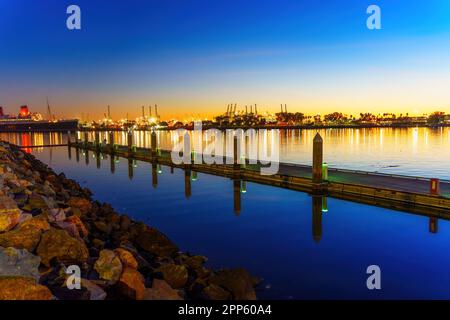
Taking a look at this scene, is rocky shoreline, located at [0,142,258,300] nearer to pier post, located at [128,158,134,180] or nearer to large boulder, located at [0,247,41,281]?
large boulder, located at [0,247,41,281]

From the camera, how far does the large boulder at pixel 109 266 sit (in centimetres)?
812

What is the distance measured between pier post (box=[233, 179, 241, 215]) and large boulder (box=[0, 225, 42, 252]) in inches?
432

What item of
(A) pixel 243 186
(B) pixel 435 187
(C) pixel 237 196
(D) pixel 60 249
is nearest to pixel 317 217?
(B) pixel 435 187

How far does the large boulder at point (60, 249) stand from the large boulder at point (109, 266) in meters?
0.68

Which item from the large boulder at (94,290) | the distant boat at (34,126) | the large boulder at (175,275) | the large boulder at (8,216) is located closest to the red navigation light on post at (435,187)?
the large boulder at (175,275)

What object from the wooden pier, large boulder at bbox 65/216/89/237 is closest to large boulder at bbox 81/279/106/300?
large boulder at bbox 65/216/89/237

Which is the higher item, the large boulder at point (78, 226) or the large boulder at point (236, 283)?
the large boulder at point (78, 226)

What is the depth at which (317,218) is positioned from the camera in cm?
1716

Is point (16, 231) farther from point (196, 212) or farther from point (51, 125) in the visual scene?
point (51, 125)

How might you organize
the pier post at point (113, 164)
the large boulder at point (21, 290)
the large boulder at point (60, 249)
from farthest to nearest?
the pier post at point (113, 164) < the large boulder at point (60, 249) < the large boulder at point (21, 290)

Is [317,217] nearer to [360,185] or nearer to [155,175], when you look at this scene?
[360,185]

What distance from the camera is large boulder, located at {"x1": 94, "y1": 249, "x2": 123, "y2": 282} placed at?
812 cm

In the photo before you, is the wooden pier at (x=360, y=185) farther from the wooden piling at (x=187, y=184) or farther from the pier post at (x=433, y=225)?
the wooden piling at (x=187, y=184)
